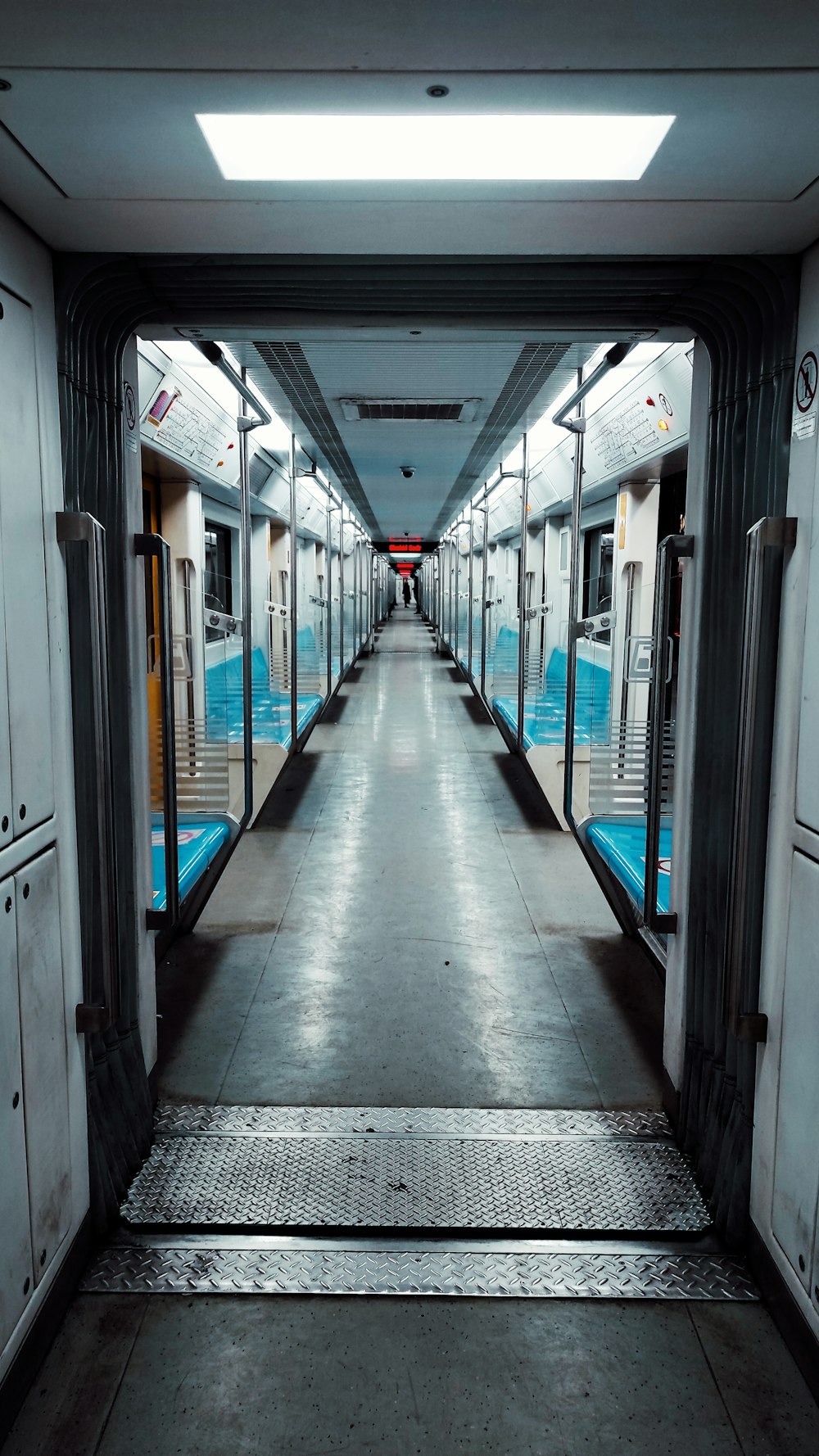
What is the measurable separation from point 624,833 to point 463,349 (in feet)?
8.05

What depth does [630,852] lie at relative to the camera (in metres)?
4.31

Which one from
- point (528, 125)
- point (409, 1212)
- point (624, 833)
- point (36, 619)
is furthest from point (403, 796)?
point (528, 125)

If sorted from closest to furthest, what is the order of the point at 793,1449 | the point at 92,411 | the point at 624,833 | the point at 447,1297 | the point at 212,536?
the point at 793,1449, the point at 447,1297, the point at 92,411, the point at 624,833, the point at 212,536

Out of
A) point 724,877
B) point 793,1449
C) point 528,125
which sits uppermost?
point 528,125

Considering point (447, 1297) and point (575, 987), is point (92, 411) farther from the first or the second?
point (575, 987)

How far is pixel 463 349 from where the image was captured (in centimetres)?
434

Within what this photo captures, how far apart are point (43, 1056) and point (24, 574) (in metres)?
1.10

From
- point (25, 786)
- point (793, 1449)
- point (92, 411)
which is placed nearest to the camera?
point (793, 1449)

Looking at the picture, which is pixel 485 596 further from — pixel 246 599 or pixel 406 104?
pixel 406 104

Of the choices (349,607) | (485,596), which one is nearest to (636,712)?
(485,596)

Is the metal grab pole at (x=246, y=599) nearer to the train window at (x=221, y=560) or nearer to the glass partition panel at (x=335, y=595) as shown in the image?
the train window at (x=221, y=560)

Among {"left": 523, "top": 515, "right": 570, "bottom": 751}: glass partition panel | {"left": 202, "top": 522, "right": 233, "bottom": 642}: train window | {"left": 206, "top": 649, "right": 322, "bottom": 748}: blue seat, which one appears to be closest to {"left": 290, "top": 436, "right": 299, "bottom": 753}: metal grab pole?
{"left": 206, "top": 649, "right": 322, "bottom": 748}: blue seat

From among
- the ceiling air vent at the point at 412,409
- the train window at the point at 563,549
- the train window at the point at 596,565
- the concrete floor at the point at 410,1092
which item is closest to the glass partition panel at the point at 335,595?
the train window at the point at 563,549

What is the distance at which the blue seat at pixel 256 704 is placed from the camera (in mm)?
5465
